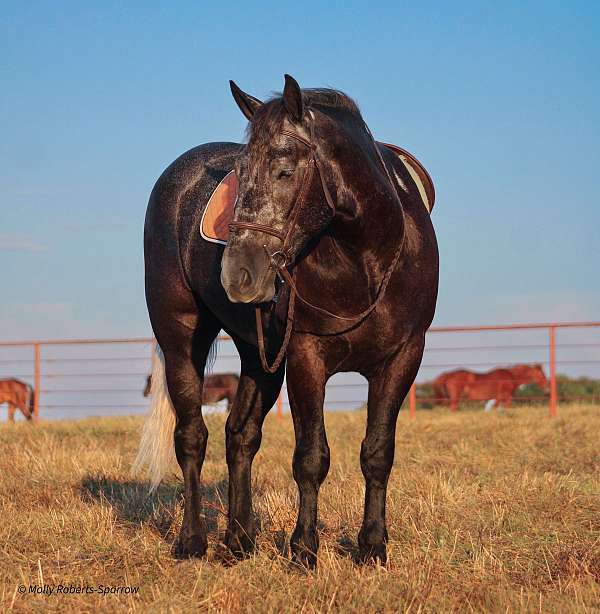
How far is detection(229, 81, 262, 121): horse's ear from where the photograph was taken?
13.9 ft

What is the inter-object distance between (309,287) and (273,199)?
2.09 ft

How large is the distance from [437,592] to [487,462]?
4905 mm

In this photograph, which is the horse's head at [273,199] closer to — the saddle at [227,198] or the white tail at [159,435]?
the saddle at [227,198]

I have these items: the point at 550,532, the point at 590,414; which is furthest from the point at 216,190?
the point at 590,414

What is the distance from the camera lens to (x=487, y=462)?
27.7 feet

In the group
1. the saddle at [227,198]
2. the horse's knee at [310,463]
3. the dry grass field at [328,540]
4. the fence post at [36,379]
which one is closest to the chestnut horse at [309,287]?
the horse's knee at [310,463]

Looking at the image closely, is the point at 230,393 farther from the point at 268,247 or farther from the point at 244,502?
the point at 268,247

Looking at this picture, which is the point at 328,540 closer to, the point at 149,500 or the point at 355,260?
the point at 355,260

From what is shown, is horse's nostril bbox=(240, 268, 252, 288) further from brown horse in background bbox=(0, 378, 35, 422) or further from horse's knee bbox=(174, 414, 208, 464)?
brown horse in background bbox=(0, 378, 35, 422)

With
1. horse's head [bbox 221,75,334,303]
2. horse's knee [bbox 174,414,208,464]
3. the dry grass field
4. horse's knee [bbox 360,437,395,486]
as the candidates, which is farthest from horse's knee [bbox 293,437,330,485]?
horse's knee [bbox 174,414,208,464]

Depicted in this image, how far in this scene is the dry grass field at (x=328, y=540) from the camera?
3645 mm

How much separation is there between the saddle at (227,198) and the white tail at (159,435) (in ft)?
4.27

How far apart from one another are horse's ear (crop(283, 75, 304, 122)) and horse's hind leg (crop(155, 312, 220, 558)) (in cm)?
203

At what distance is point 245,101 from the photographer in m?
4.27
